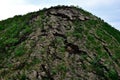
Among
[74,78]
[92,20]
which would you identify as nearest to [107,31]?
[92,20]

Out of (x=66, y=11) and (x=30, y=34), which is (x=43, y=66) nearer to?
(x=30, y=34)

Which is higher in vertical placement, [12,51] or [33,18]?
[33,18]

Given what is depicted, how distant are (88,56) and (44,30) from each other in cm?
502

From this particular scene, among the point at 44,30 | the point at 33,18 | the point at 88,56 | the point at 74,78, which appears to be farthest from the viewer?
the point at 33,18

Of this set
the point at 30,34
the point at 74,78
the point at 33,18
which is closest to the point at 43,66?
the point at 74,78

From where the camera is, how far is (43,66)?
28.1 meters

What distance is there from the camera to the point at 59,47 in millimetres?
30156

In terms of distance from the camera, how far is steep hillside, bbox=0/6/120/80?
28.0 metres

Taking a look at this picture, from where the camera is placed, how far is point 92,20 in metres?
35.6

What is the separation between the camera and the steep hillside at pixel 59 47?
28031mm

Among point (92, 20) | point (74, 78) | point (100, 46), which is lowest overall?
point (74, 78)

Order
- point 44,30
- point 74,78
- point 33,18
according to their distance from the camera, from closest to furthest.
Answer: point 74,78, point 44,30, point 33,18

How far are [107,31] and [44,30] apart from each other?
7.03m

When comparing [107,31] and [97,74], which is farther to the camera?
[107,31]
